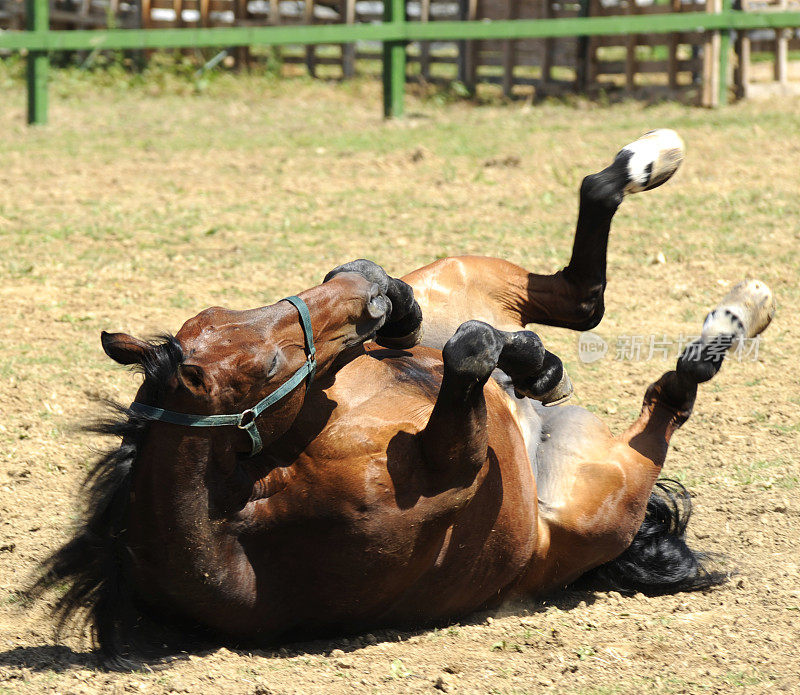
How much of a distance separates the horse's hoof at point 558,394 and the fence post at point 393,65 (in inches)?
326

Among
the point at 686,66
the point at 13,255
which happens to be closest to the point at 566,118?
the point at 686,66

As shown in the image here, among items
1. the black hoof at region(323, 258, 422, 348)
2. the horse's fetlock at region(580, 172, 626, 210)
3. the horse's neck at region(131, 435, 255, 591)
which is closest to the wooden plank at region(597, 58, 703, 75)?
the horse's fetlock at region(580, 172, 626, 210)

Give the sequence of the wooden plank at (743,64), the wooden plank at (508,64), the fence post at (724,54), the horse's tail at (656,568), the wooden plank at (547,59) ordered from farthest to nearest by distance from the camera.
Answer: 1. the wooden plank at (508,64)
2. the wooden plank at (547,59)
3. the wooden plank at (743,64)
4. the fence post at (724,54)
5. the horse's tail at (656,568)

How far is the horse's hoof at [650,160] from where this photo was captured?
4.04 meters

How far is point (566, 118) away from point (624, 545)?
8.53m

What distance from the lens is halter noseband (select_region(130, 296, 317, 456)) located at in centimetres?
256

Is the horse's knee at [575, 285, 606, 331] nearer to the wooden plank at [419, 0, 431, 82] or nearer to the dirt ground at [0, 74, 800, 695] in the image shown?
the dirt ground at [0, 74, 800, 695]

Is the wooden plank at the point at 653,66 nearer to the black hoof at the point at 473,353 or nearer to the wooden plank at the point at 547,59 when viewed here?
the wooden plank at the point at 547,59

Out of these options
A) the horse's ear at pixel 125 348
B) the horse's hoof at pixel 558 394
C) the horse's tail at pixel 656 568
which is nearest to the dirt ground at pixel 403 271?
the horse's tail at pixel 656 568

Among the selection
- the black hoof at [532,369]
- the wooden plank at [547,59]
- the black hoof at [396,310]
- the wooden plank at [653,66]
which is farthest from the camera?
the wooden plank at [547,59]

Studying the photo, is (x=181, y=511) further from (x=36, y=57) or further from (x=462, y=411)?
(x=36, y=57)

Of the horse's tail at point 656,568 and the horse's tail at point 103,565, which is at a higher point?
the horse's tail at point 103,565

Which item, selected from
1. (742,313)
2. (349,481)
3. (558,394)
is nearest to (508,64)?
(742,313)

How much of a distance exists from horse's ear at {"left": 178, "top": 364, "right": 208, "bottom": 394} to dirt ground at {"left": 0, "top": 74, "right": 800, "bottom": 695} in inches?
16.4
